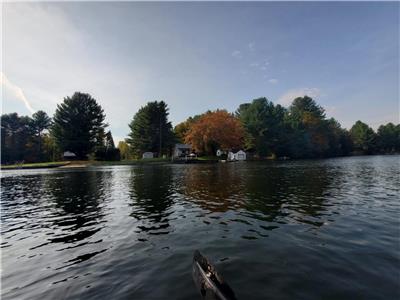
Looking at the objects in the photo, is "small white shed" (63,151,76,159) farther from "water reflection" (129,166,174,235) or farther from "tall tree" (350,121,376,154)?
"tall tree" (350,121,376,154)

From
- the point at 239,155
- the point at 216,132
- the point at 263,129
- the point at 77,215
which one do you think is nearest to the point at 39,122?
the point at 216,132

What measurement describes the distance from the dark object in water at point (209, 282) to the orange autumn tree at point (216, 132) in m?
82.2

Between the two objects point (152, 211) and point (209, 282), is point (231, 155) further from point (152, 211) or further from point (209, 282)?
point (209, 282)

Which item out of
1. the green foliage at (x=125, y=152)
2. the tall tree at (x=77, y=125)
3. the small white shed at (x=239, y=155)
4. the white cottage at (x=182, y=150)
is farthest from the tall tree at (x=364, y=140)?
the tall tree at (x=77, y=125)

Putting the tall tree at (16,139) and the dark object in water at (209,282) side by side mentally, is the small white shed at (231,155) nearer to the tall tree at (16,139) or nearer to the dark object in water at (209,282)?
the tall tree at (16,139)

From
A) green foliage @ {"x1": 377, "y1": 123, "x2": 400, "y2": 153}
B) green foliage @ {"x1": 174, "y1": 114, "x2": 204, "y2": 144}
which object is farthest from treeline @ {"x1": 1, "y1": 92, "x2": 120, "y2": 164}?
green foliage @ {"x1": 377, "y1": 123, "x2": 400, "y2": 153}

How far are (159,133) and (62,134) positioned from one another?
38.7 m

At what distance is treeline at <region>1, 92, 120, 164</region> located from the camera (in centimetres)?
8969

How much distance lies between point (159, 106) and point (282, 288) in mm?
100234

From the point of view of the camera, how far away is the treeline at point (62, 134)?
8969 centimetres

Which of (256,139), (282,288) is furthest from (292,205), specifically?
(256,139)

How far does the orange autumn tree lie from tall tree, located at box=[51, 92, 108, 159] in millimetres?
41477

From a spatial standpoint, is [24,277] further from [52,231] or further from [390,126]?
[390,126]

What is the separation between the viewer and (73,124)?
90750mm
